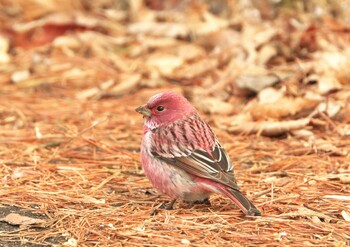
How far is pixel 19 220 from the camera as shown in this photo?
13.8 ft

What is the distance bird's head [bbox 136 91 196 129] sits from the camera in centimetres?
503

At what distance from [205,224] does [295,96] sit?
8.82ft

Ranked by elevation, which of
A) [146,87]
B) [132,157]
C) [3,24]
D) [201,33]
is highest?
[3,24]

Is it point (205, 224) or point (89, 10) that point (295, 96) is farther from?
point (89, 10)

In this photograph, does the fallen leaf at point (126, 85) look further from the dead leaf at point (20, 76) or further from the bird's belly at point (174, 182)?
the bird's belly at point (174, 182)

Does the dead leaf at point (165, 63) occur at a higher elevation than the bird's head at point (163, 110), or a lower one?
higher

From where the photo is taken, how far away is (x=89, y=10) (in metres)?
10.4

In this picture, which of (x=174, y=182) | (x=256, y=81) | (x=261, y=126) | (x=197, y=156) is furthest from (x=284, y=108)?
(x=174, y=182)

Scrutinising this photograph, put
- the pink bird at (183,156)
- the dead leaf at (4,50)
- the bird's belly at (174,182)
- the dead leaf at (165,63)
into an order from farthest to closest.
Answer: the dead leaf at (4,50), the dead leaf at (165,63), the bird's belly at (174,182), the pink bird at (183,156)

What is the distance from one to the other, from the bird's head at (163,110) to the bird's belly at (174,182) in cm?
40

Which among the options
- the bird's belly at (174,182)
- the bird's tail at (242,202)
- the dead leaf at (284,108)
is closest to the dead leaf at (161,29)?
the dead leaf at (284,108)

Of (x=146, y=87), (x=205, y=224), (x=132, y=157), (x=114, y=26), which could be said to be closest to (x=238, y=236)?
(x=205, y=224)

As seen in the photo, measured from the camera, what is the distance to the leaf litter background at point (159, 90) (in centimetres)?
420

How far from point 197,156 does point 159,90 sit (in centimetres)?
314
